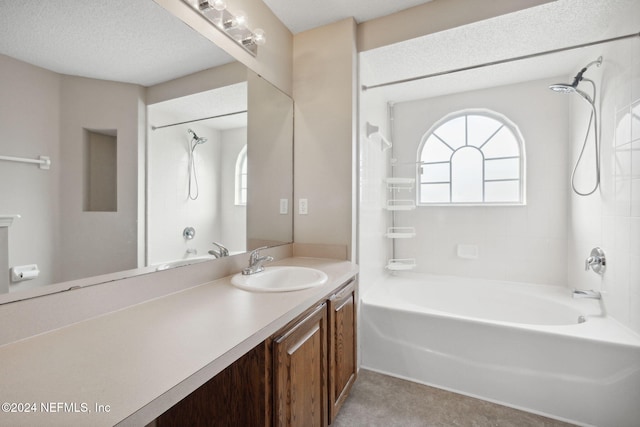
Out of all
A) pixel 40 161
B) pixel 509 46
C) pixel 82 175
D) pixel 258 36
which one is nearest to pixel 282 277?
pixel 82 175

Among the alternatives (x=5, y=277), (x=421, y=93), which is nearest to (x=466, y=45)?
(x=421, y=93)

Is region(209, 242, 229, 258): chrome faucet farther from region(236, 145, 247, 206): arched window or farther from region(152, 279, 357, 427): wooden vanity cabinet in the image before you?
region(152, 279, 357, 427): wooden vanity cabinet

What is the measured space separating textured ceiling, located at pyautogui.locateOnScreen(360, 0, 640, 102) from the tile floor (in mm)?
2303

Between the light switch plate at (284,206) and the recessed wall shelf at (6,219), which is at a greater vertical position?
the light switch plate at (284,206)

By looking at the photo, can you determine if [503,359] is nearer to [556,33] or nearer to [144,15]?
[556,33]

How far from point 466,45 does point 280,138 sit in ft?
4.90

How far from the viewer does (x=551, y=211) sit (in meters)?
2.40

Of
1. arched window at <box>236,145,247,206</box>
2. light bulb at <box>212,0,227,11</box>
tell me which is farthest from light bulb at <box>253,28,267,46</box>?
arched window at <box>236,145,247,206</box>

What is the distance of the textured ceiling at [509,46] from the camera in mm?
1577

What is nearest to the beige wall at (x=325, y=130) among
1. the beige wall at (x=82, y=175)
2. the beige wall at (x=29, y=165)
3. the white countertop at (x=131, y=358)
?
the white countertop at (x=131, y=358)

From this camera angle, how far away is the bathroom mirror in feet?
2.56

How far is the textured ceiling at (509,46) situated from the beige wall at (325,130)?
28cm

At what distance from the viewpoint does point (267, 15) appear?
5.83 feet

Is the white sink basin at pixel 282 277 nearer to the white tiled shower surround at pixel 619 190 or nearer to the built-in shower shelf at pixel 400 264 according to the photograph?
the built-in shower shelf at pixel 400 264
